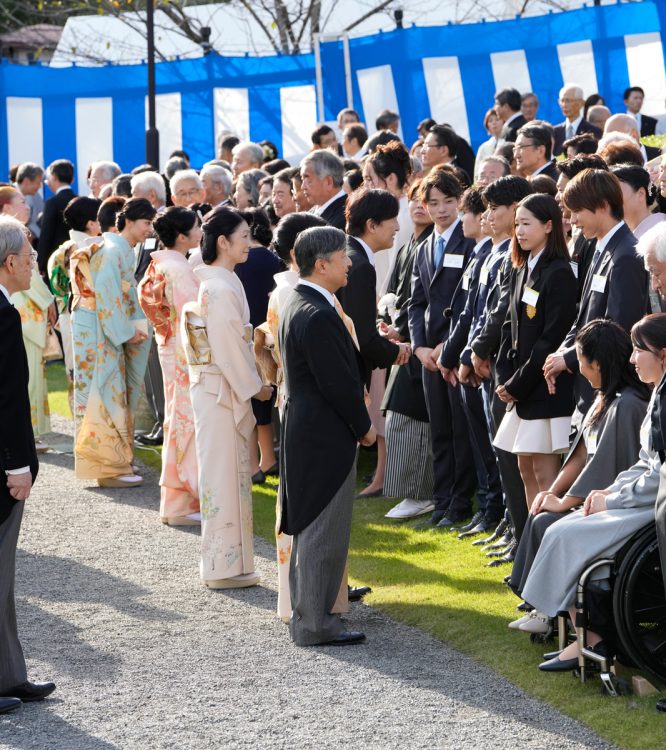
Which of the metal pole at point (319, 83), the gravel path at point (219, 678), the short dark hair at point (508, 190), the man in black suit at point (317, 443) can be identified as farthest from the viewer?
the metal pole at point (319, 83)

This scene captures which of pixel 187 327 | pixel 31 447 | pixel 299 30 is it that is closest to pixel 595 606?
pixel 31 447

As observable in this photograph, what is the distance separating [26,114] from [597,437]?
12.8 metres

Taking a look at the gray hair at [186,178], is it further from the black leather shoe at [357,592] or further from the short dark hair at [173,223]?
the black leather shoe at [357,592]

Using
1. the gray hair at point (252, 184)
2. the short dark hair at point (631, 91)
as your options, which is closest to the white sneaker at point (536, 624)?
the gray hair at point (252, 184)

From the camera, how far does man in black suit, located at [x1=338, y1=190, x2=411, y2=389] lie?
21.8 ft

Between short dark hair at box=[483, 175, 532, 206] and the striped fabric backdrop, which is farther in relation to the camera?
the striped fabric backdrop

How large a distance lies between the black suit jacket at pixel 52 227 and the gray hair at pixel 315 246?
7663 mm

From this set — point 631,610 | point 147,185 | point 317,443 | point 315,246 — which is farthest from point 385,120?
point 631,610

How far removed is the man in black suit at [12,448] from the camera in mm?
4785

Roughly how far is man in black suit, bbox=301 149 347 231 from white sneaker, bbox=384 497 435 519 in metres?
1.93

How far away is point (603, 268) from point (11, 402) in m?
2.75

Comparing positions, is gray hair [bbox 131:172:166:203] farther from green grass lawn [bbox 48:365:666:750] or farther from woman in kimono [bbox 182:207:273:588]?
woman in kimono [bbox 182:207:273:588]

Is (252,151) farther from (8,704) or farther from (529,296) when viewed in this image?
(8,704)

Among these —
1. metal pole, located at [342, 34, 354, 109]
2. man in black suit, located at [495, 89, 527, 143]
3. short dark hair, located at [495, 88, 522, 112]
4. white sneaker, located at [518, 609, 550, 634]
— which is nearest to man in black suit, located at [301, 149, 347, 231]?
white sneaker, located at [518, 609, 550, 634]
